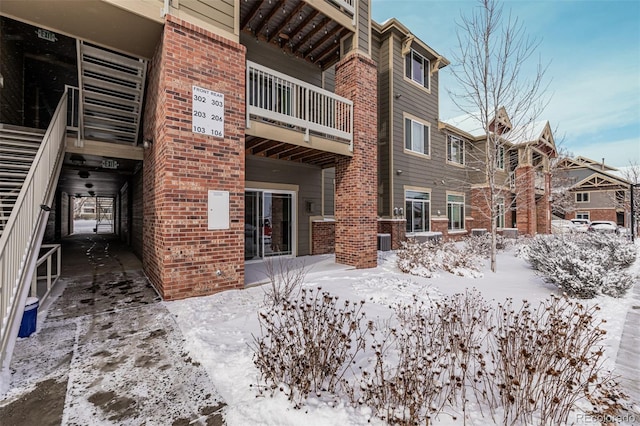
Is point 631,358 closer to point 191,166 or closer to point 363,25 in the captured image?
point 191,166

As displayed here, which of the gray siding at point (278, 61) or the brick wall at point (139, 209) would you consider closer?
the brick wall at point (139, 209)

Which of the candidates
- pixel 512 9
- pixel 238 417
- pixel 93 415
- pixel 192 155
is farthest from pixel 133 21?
pixel 512 9

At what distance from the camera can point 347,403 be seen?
2.38 metres

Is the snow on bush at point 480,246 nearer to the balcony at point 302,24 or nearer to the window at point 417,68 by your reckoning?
the window at point 417,68

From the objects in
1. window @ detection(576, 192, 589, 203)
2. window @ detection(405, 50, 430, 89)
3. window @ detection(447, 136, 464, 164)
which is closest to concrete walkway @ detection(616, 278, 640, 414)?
window @ detection(405, 50, 430, 89)

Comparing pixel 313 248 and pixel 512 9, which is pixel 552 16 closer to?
pixel 512 9

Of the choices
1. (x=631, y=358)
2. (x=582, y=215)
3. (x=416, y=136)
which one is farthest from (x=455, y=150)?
(x=582, y=215)

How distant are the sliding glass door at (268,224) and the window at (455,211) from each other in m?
10.7

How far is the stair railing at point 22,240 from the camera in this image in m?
2.98

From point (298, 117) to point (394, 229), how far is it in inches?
290

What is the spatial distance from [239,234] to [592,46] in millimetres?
15015

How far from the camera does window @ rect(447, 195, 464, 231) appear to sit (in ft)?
53.6

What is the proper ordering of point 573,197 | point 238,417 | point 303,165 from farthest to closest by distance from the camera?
point 573,197 → point 303,165 → point 238,417

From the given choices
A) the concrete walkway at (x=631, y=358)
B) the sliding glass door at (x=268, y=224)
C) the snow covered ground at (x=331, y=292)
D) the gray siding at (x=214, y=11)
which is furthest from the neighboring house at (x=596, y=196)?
the gray siding at (x=214, y=11)
